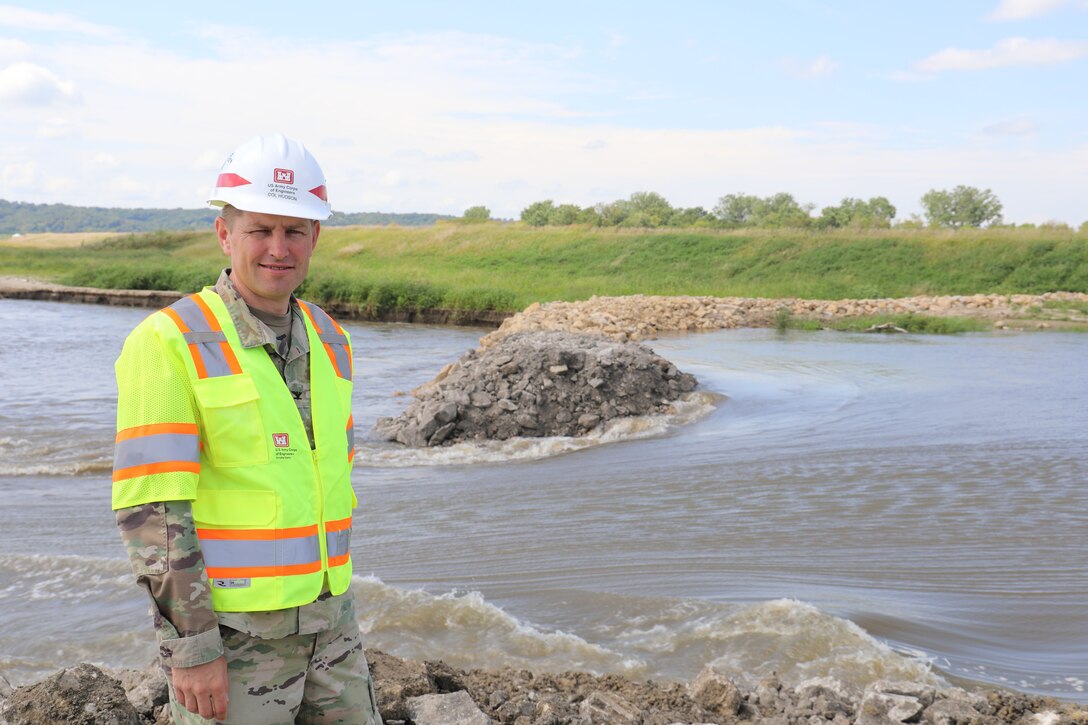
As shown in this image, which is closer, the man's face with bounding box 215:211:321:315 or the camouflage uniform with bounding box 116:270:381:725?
the camouflage uniform with bounding box 116:270:381:725

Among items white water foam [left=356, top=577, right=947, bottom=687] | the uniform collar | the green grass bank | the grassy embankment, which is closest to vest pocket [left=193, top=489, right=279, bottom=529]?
the uniform collar

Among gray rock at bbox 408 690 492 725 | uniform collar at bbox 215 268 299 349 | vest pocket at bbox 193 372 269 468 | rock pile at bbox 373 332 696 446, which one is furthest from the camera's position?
rock pile at bbox 373 332 696 446

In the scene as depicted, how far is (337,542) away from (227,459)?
0.38 meters

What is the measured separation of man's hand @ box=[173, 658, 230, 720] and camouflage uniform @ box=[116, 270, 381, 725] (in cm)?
2

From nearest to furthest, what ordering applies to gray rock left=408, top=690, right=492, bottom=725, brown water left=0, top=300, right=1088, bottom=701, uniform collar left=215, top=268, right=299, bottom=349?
uniform collar left=215, top=268, right=299, bottom=349, gray rock left=408, top=690, right=492, bottom=725, brown water left=0, top=300, right=1088, bottom=701

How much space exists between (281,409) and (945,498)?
8437mm

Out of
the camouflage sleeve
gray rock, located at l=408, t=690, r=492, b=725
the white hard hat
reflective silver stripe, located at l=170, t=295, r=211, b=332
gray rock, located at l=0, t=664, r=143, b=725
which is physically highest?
the white hard hat

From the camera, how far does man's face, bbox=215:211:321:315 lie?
8.24 feet

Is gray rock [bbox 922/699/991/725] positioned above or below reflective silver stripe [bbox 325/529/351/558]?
below

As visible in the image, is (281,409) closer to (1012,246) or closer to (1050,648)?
(1050,648)

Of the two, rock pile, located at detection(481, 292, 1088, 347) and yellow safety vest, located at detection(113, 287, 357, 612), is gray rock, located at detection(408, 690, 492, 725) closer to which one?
yellow safety vest, located at detection(113, 287, 357, 612)

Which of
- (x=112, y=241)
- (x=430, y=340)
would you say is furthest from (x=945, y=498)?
(x=112, y=241)

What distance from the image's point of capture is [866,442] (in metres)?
12.0

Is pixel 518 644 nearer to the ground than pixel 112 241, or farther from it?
nearer to the ground
